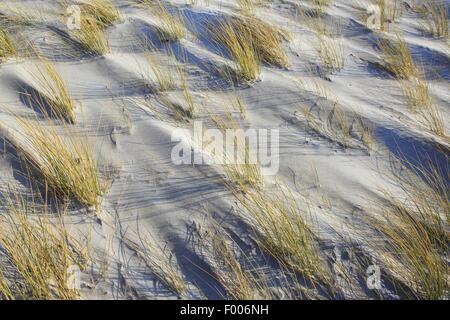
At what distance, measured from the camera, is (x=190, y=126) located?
241cm

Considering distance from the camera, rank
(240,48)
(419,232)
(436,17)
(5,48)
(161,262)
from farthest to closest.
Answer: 1. (436,17)
2. (240,48)
3. (5,48)
4. (419,232)
5. (161,262)

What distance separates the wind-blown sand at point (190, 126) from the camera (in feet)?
5.75

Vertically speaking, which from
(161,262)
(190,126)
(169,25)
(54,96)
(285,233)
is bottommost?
(161,262)

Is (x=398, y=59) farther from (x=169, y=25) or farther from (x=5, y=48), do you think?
(x=5, y=48)

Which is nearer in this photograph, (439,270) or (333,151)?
(439,270)

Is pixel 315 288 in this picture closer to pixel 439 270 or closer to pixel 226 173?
pixel 439 270

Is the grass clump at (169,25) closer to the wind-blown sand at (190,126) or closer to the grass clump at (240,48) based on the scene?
the wind-blown sand at (190,126)

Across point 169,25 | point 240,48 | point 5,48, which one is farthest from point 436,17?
point 5,48

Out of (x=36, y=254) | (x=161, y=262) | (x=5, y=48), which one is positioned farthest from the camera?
(x=5, y=48)

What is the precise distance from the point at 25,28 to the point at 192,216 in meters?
2.26

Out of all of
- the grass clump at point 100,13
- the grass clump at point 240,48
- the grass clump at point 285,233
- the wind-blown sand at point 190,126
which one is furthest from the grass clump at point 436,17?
the grass clump at point 100,13
